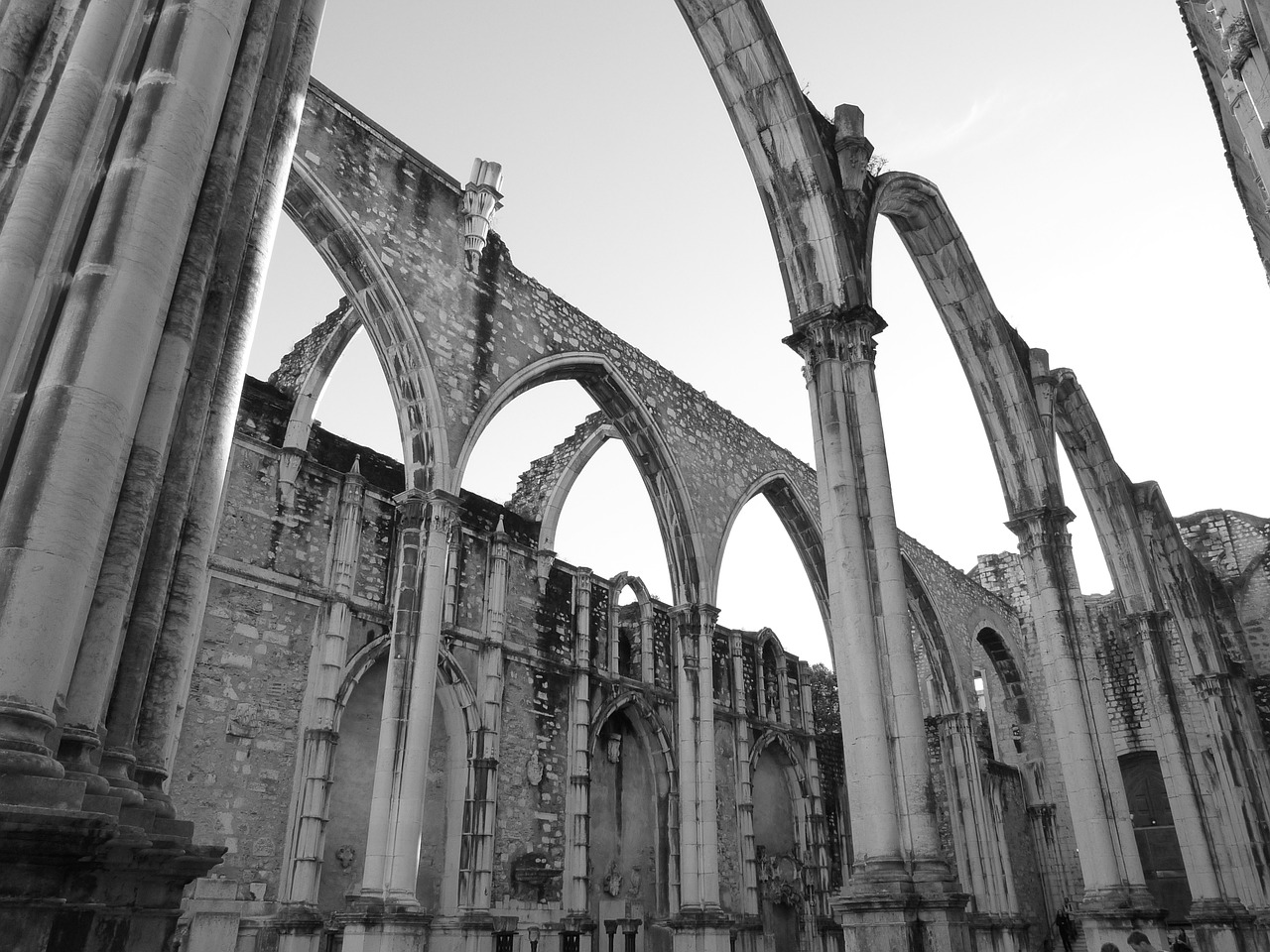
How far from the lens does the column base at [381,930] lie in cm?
823

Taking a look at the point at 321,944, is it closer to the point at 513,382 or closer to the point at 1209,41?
the point at 513,382

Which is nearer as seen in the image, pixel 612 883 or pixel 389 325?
pixel 389 325

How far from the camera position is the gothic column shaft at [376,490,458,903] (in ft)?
28.7

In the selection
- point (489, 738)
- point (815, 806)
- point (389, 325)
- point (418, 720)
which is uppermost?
point (389, 325)

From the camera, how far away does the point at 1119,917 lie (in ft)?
29.6

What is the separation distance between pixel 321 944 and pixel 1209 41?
487 inches

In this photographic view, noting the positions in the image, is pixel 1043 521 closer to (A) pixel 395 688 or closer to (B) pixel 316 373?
(A) pixel 395 688

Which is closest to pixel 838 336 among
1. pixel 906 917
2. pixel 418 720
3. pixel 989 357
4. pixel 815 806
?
pixel 906 917

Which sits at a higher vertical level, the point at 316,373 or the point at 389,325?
the point at 316,373

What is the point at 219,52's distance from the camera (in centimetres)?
368

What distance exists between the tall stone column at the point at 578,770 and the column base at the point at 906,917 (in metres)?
7.85

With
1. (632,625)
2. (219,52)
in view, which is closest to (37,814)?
(219,52)

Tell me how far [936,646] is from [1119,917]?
10.4 metres

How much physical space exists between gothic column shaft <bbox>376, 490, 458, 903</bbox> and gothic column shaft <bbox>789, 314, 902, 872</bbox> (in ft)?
14.3
